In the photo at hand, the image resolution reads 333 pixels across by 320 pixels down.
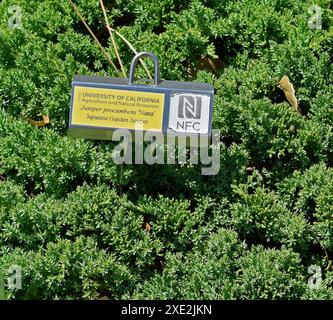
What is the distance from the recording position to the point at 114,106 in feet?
9.81

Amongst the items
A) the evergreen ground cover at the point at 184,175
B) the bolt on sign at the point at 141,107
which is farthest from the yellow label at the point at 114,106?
the evergreen ground cover at the point at 184,175

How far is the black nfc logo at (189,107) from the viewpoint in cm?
296

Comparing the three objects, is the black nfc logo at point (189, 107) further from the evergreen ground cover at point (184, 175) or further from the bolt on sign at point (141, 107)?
the evergreen ground cover at point (184, 175)

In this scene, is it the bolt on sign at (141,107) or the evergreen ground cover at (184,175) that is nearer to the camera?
the bolt on sign at (141,107)

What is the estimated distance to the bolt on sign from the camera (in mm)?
2965

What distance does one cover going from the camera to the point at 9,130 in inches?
137

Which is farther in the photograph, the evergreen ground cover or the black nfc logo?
the evergreen ground cover

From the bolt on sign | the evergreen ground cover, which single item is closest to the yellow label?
the bolt on sign

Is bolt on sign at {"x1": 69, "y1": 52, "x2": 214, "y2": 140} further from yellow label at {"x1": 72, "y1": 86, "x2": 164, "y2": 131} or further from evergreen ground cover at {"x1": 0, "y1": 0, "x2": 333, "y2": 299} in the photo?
evergreen ground cover at {"x1": 0, "y1": 0, "x2": 333, "y2": 299}

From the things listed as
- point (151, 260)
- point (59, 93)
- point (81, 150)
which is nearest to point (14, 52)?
point (59, 93)

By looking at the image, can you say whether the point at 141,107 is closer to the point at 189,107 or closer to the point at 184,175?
the point at 189,107

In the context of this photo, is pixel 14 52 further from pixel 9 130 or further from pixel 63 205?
pixel 63 205

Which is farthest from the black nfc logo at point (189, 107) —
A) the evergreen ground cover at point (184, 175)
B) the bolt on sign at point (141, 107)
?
the evergreen ground cover at point (184, 175)

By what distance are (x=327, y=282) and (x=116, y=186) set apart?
102 cm
